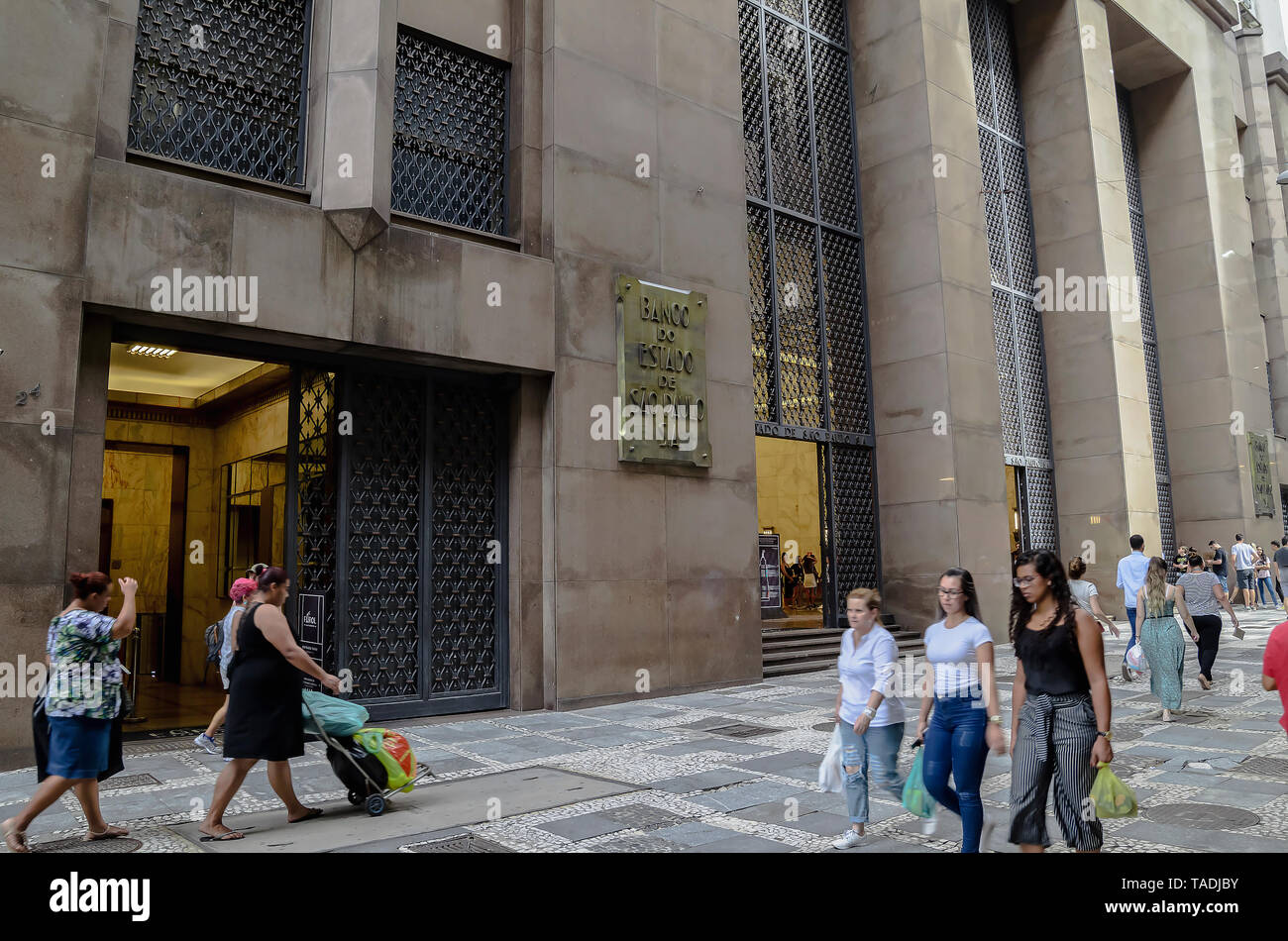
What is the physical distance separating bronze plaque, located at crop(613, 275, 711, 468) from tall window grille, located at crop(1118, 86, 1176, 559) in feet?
55.0

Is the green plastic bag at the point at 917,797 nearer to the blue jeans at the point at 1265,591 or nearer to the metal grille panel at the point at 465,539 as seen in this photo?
the metal grille panel at the point at 465,539

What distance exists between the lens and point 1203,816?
18.6ft

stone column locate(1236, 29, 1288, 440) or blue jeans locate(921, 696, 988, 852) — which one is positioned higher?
stone column locate(1236, 29, 1288, 440)

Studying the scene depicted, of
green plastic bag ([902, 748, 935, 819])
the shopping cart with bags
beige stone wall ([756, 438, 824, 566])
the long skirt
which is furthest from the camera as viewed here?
beige stone wall ([756, 438, 824, 566])

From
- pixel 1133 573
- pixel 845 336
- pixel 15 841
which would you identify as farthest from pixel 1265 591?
pixel 15 841

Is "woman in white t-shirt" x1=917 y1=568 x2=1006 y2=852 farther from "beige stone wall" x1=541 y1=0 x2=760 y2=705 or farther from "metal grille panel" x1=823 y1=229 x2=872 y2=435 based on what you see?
"metal grille panel" x1=823 y1=229 x2=872 y2=435

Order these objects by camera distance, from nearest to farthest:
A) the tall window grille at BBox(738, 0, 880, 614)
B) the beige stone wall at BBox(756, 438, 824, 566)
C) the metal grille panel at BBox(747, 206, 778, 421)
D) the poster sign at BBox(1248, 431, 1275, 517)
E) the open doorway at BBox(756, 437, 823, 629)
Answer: the metal grille panel at BBox(747, 206, 778, 421), the tall window grille at BBox(738, 0, 880, 614), the poster sign at BBox(1248, 431, 1275, 517), the open doorway at BBox(756, 437, 823, 629), the beige stone wall at BBox(756, 438, 824, 566)

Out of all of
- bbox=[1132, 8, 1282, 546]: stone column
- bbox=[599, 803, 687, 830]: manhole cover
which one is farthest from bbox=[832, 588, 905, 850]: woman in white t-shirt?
bbox=[1132, 8, 1282, 546]: stone column

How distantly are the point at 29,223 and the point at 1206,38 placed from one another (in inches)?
1169

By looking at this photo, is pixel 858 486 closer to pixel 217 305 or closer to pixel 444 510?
pixel 444 510

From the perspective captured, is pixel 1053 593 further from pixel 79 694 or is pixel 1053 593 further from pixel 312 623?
pixel 312 623

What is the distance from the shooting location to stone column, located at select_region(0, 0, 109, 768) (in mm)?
7539

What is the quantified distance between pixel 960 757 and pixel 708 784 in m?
2.60
